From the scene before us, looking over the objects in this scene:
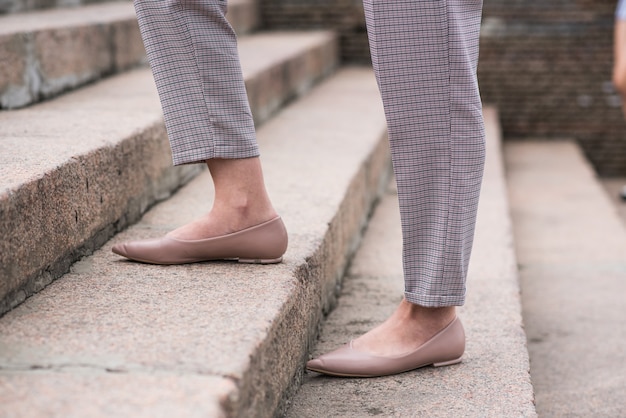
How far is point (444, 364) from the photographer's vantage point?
54.5 inches

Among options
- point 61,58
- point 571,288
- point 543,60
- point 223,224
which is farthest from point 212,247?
point 543,60

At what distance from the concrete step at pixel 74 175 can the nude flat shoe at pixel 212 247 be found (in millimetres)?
109

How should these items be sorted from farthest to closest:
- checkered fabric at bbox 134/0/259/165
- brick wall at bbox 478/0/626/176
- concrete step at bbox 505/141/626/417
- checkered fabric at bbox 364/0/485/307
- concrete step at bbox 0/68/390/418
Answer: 1. brick wall at bbox 478/0/626/176
2. concrete step at bbox 505/141/626/417
3. checkered fabric at bbox 134/0/259/165
4. checkered fabric at bbox 364/0/485/307
5. concrete step at bbox 0/68/390/418

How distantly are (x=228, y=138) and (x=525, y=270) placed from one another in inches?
52.4

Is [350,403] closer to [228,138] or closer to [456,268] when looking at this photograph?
[456,268]

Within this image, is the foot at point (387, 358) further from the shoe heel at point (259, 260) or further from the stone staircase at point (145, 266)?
the shoe heel at point (259, 260)

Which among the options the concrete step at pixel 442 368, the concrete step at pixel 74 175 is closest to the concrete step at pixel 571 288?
the concrete step at pixel 442 368

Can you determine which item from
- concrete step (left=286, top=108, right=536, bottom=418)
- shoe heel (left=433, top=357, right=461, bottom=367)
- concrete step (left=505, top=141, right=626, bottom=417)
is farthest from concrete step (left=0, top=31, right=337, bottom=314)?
concrete step (left=505, top=141, right=626, bottom=417)

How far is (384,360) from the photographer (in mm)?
1342

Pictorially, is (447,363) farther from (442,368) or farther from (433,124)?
(433,124)

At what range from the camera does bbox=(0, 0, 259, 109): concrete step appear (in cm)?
195

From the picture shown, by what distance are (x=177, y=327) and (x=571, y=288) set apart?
4.69 feet

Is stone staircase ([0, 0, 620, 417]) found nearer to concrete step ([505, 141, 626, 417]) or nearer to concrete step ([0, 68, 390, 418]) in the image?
concrete step ([0, 68, 390, 418])

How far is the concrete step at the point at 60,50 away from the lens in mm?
1952
